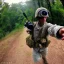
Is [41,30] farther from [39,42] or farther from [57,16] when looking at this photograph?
[57,16]

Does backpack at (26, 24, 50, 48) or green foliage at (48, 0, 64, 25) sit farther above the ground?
backpack at (26, 24, 50, 48)

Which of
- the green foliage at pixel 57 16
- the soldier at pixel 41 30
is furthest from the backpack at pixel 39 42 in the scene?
the green foliage at pixel 57 16

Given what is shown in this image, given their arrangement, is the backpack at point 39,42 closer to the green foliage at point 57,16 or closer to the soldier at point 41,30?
the soldier at point 41,30

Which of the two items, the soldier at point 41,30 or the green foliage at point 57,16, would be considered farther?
the green foliage at point 57,16

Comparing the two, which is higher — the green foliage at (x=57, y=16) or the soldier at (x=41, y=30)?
the soldier at (x=41, y=30)

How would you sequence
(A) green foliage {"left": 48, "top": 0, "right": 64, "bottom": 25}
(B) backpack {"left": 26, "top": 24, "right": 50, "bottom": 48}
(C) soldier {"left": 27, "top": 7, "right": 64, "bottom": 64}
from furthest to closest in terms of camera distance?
(A) green foliage {"left": 48, "top": 0, "right": 64, "bottom": 25}, (B) backpack {"left": 26, "top": 24, "right": 50, "bottom": 48}, (C) soldier {"left": 27, "top": 7, "right": 64, "bottom": 64}

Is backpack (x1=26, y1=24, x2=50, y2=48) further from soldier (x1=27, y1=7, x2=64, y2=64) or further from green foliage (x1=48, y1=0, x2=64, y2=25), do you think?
green foliage (x1=48, y1=0, x2=64, y2=25)

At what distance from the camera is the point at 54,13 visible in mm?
18672

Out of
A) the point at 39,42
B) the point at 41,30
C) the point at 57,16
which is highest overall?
the point at 41,30

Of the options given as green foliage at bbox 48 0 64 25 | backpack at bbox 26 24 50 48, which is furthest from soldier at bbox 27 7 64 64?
green foliage at bbox 48 0 64 25

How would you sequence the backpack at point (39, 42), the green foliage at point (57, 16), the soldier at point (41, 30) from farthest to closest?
the green foliage at point (57, 16) → the backpack at point (39, 42) → the soldier at point (41, 30)

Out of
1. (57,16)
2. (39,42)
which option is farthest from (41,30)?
(57,16)

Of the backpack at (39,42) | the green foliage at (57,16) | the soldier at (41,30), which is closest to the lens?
the soldier at (41,30)

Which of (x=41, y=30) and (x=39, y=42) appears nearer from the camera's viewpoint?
(x=41, y=30)
